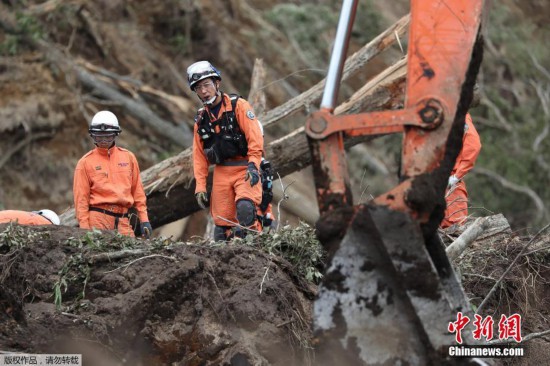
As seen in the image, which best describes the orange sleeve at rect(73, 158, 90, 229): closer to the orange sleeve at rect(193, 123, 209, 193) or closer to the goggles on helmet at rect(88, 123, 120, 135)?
the goggles on helmet at rect(88, 123, 120, 135)

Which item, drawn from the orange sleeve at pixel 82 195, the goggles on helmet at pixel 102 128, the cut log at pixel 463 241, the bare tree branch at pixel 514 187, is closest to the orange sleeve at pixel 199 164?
the goggles on helmet at pixel 102 128

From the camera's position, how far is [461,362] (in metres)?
5.25

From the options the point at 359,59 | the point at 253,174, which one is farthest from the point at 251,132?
the point at 359,59

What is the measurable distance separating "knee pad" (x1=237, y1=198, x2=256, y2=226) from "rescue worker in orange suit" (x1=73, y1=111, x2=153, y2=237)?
1019 mm

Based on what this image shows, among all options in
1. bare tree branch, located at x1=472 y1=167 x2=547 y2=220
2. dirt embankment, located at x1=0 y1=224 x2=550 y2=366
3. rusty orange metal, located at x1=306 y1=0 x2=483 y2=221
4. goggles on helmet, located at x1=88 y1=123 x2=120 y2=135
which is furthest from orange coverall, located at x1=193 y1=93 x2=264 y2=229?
bare tree branch, located at x1=472 y1=167 x2=547 y2=220

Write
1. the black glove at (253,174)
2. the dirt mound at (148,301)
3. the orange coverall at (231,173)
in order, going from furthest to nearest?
the orange coverall at (231,173), the black glove at (253,174), the dirt mound at (148,301)

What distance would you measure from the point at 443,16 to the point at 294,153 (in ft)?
17.1

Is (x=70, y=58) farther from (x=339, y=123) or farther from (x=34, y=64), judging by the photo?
(x=339, y=123)

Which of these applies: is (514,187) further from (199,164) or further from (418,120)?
(418,120)

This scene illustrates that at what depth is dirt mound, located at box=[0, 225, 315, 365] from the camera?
6.52 m

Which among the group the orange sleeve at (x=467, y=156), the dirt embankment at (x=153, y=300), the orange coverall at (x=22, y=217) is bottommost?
the dirt embankment at (x=153, y=300)

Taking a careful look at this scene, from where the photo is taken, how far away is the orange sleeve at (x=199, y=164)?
9.70 m

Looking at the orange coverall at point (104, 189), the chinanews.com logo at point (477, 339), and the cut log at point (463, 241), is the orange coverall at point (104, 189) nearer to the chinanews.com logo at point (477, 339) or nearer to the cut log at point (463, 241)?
the cut log at point (463, 241)

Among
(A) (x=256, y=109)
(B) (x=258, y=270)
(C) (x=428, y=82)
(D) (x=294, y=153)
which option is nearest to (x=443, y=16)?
(C) (x=428, y=82)
